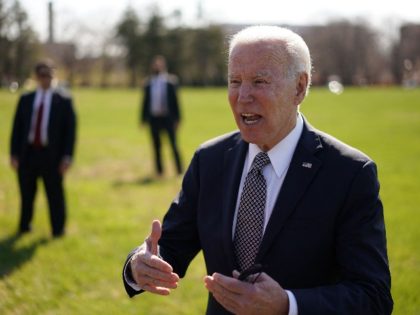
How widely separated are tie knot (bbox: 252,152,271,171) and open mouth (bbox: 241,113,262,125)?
8.3 inches

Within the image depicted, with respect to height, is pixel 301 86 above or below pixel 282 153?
above

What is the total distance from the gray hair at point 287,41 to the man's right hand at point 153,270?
871 millimetres

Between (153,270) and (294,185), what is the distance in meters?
0.71

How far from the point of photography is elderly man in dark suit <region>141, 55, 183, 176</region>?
11.2 meters

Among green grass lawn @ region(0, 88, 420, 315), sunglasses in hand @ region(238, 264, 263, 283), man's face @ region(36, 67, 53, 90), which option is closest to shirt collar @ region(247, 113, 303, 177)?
sunglasses in hand @ region(238, 264, 263, 283)

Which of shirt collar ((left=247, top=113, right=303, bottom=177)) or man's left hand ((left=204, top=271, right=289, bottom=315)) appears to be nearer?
man's left hand ((left=204, top=271, right=289, bottom=315))

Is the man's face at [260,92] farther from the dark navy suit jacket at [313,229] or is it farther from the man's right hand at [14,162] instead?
the man's right hand at [14,162]

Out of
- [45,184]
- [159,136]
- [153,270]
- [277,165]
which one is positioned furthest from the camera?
[159,136]

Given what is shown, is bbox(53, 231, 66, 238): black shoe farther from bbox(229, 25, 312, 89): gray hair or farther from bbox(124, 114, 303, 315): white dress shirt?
bbox(229, 25, 312, 89): gray hair

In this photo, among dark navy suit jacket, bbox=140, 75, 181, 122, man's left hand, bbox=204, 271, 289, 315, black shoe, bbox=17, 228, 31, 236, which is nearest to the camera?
man's left hand, bbox=204, 271, 289, 315

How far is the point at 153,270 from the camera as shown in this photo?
202 cm

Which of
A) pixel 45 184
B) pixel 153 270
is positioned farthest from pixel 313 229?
pixel 45 184

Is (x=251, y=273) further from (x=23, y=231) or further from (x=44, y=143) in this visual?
(x=23, y=231)

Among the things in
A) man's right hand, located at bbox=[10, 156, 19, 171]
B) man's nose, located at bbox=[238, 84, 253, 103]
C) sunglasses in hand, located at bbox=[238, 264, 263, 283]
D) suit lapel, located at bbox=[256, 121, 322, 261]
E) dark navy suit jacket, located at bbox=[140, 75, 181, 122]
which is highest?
man's nose, located at bbox=[238, 84, 253, 103]
